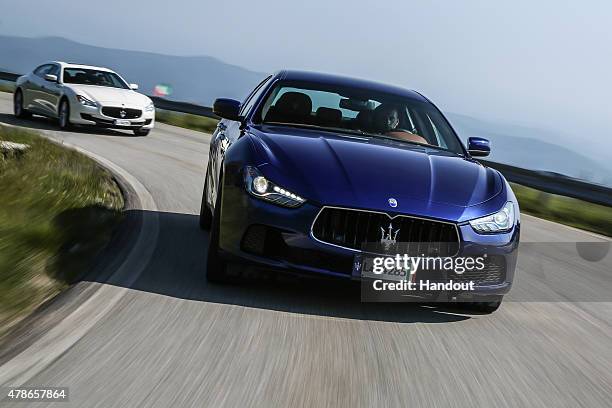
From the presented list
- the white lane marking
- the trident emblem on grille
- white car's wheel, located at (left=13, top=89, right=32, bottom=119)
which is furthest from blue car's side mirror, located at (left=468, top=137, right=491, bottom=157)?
white car's wheel, located at (left=13, top=89, right=32, bottom=119)

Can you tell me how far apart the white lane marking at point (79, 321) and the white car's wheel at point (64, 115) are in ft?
33.2

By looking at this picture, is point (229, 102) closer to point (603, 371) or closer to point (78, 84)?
point (603, 371)

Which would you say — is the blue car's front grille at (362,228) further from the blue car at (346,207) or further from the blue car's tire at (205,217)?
the blue car's tire at (205,217)

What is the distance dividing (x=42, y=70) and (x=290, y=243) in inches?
586

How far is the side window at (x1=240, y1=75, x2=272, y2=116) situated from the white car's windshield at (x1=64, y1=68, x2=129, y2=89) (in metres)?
10.6

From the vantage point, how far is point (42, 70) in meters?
18.5

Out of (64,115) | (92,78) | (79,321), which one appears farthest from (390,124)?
(92,78)

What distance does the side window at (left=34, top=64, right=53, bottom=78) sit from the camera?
59.7ft

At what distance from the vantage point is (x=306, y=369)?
3.94m

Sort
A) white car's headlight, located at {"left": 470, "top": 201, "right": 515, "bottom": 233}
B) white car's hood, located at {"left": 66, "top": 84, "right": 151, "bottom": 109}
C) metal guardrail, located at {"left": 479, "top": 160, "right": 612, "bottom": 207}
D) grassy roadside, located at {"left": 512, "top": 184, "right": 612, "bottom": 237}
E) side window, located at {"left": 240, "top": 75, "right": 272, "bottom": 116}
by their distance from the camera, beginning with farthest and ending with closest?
white car's hood, located at {"left": 66, "top": 84, "right": 151, "bottom": 109}, grassy roadside, located at {"left": 512, "top": 184, "right": 612, "bottom": 237}, metal guardrail, located at {"left": 479, "top": 160, "right": 612, "bottom": 207}, side window, located at {"left": 240, "top": 75, "right": 272, "bottom": 116}, white car's headlight, located at {"left": 470, "top": 201, "right": 515, "bottom": 233}

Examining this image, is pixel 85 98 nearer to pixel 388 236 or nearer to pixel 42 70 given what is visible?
pixel 42 70

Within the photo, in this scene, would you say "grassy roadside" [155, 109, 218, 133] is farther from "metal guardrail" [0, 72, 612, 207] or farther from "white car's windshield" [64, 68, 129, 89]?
"metal guardrail" [0, 72, 612, 207]

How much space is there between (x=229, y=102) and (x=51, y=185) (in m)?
2.79

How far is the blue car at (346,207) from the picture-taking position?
16.0 ft
